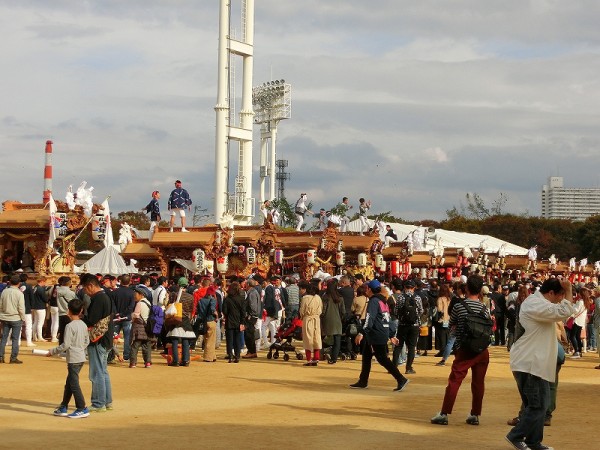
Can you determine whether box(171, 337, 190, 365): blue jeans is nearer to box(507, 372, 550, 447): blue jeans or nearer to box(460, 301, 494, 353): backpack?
box(460, 301, 494, 353): backpack

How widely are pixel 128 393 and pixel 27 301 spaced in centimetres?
968

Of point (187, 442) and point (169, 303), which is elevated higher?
point (169, 303)

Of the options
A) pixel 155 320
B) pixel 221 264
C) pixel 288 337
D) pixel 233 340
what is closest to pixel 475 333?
pixel 155 320

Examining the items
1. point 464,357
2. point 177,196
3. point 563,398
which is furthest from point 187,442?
point 177,196

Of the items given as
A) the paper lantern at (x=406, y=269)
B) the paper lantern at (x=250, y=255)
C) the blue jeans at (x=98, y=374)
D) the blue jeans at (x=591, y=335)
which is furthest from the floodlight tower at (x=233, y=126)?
the blue jeans at (x=98, y=374)

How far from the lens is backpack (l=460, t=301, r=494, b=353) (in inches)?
448

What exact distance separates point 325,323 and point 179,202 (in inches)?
567

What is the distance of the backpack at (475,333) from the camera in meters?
11.4

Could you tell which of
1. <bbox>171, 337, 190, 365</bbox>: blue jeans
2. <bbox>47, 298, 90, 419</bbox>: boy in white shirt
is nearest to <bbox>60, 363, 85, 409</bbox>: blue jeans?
<bbox>47, 298, 90, 419</bbox>: boy in white shirt

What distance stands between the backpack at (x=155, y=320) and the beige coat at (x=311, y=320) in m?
2.79

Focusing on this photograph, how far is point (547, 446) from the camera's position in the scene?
9.88 metres

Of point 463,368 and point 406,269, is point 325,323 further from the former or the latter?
point 406,269

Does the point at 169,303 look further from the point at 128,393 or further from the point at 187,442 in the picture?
the point at 187,442

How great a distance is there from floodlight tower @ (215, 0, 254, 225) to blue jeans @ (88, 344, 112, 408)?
4211 cm
